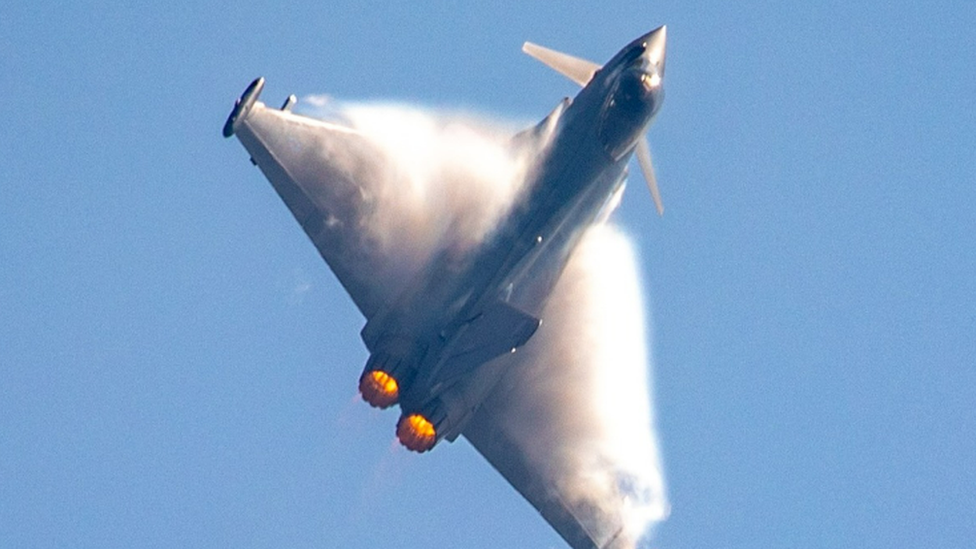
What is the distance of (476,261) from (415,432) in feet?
15.5

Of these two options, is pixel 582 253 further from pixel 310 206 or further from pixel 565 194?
pixel 310 206

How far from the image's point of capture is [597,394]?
52.8 meters

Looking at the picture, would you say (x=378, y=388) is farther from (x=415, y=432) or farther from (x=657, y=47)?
(x=657, y=47)

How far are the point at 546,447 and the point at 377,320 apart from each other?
6328 mm

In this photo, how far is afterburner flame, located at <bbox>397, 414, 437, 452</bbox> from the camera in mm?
47438

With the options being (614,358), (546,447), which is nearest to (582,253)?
(614,358)

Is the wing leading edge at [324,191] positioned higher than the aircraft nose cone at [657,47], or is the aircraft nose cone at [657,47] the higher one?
the aircraft nose cone at [657,47]

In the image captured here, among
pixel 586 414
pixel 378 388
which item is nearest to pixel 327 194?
pixel 378 388

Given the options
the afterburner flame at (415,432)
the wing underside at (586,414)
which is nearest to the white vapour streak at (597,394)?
the wing underside at (586,414)

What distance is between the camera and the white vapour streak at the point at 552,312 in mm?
49438

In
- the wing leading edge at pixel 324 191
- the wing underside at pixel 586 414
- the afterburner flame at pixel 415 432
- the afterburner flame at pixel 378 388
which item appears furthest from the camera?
the wing underside at pixel 586 414

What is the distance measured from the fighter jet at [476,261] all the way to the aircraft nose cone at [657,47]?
0.15 ft

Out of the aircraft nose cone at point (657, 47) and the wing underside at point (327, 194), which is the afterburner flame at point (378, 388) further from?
the aircraft nose cone at point (657, 47)

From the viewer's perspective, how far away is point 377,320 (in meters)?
47.9
